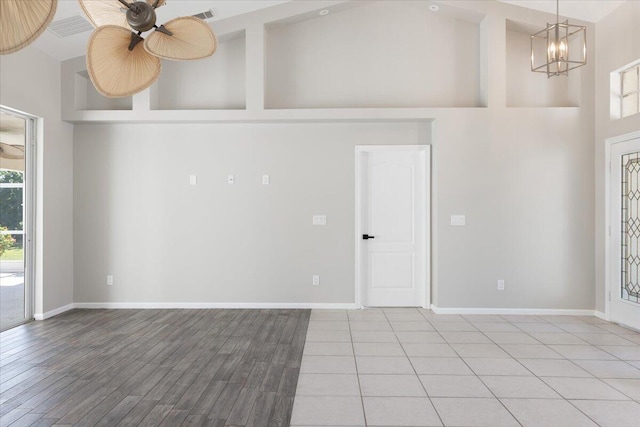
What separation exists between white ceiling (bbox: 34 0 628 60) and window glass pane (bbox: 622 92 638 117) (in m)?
1.03

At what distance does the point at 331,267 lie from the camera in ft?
17.4

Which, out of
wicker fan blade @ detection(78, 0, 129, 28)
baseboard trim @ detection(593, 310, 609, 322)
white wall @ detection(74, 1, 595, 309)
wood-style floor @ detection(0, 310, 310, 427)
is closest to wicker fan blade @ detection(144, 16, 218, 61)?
wicker fan blade @ detection(78, 0, 129, 28)

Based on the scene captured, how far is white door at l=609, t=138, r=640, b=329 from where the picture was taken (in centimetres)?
435

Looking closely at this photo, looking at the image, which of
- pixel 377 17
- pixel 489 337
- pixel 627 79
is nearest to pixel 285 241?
pixel 489 337

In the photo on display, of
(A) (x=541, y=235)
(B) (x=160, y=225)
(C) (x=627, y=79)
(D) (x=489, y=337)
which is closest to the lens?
(D) (x=489, y=337)

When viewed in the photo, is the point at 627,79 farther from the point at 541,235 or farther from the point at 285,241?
the point at 285,241

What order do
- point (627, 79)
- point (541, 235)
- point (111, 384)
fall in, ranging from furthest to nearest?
point (541, 235)
point (627, 79)
point (111, 384)

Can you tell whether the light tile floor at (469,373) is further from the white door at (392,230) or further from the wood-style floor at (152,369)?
the white door at (392,230)

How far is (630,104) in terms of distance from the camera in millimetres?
4535

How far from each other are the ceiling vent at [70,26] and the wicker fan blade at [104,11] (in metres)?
2.71

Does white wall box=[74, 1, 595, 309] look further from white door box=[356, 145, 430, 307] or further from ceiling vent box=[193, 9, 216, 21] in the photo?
ceiling vent box=[193, 9, 216, 21]

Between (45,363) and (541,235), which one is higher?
(541,235)

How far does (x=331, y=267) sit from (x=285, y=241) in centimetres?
69

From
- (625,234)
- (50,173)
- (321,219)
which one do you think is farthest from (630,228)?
(50,173)
